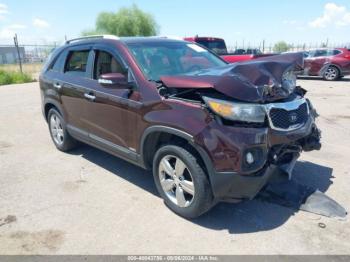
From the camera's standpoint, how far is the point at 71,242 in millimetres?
3148

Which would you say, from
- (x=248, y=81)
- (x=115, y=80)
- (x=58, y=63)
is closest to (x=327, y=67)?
(x=58, y=63)

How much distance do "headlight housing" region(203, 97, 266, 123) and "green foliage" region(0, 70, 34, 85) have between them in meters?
17.3

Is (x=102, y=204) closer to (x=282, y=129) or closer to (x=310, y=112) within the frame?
(x=282, y=129)

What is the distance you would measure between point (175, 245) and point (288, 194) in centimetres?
156

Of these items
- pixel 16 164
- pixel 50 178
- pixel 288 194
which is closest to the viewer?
pixel 288 194

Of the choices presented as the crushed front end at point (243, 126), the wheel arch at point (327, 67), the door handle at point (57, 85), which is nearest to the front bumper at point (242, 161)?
the crushed front end at point (243, 126)

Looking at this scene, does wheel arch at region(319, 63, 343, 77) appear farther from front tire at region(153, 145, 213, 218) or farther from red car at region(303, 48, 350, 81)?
front tire at region(153, 145, 213, 218)

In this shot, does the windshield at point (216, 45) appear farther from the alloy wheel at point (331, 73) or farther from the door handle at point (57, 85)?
the door handle at point (57, 85)

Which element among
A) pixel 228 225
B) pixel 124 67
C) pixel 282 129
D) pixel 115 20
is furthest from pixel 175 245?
pixel 115 20

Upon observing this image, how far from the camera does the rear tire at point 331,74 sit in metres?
15.5

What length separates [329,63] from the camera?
50.5 ft

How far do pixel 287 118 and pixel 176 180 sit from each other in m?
1.28

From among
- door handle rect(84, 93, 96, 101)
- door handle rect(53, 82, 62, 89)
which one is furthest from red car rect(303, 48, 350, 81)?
door handle rect(84, 93, 96, 101)

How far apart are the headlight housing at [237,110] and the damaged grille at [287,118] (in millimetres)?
160
